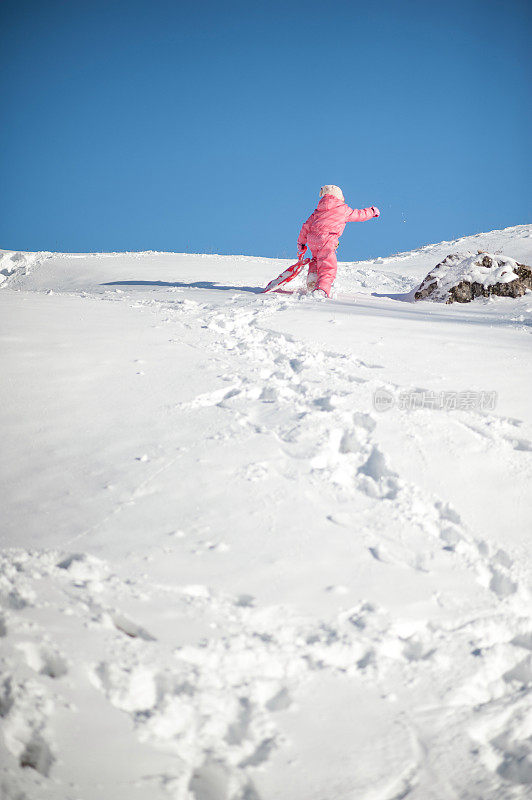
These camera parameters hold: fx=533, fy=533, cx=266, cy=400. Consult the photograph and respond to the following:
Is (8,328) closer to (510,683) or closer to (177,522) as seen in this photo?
(177,522)

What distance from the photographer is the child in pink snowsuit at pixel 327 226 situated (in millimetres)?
7031

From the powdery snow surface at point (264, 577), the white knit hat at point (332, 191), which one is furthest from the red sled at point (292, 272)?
the powdery snow surface at point (264, 577)

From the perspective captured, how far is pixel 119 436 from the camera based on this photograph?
280cm

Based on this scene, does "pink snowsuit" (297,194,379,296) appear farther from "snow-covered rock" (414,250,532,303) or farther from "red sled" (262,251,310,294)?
"snow-covered rock" (414,250,532,303)

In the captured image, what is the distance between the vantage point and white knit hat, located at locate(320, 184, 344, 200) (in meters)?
7.02

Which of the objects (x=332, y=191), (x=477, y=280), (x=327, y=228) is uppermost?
(x=332, y=191)

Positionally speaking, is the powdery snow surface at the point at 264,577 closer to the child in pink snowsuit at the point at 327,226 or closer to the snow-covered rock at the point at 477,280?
the child in pink snowsuit at the point at 327,226

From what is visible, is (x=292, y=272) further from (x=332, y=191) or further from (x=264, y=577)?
(x=264, y=577)

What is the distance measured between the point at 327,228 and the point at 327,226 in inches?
1.0

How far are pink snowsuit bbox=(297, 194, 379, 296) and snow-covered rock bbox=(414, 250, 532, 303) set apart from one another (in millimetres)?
1441

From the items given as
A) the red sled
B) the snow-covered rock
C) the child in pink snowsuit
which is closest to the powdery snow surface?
the child in pink snowsuit

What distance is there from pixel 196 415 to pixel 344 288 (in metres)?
6.20

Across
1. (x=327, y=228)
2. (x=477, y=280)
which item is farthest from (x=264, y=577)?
(x=477, y=280)

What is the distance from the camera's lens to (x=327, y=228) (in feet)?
23.1
